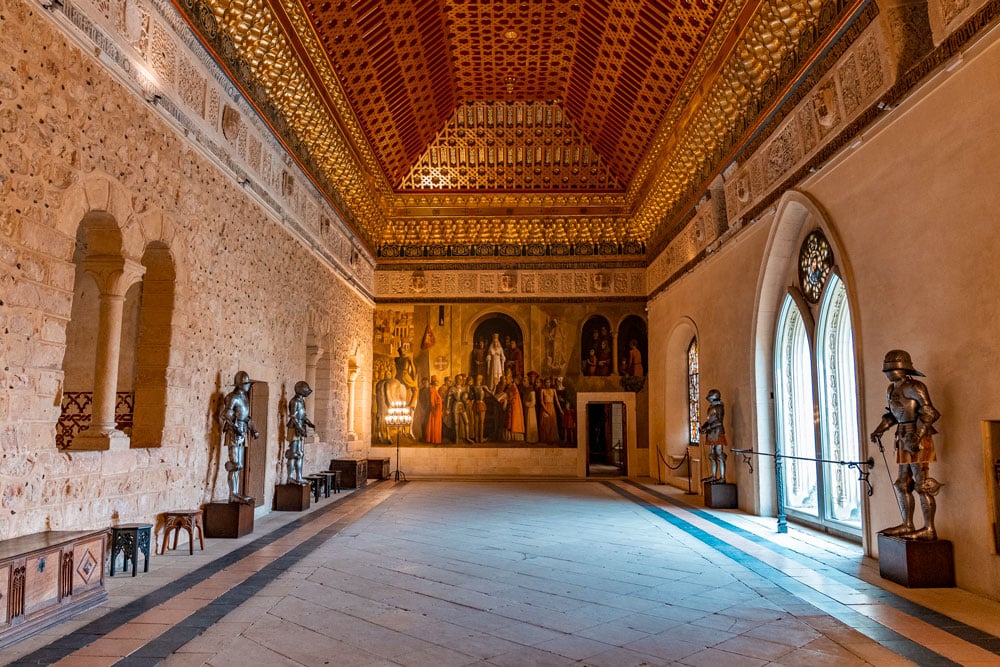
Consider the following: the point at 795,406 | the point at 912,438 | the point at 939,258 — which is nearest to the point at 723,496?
the point at 795,406

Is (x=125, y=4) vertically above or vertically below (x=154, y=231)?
above

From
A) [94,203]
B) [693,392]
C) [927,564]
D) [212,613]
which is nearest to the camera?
[212,613]

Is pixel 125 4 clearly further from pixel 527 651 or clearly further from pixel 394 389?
pixel 394 389

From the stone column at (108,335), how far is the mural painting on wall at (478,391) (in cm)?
1006

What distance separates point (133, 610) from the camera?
457cm

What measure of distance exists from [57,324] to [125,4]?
290cm

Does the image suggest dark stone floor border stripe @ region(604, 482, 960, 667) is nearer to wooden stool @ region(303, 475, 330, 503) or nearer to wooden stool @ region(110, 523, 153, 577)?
wooden stool @ region(110, 523, 153, 577)

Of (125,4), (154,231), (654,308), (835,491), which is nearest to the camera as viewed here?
(125,4)

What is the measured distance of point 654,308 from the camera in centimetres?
1591

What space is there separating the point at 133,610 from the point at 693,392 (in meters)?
11.7

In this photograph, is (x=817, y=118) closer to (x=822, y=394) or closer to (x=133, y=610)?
(x=822, y=394)

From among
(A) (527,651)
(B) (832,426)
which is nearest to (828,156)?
(B) (832,426)

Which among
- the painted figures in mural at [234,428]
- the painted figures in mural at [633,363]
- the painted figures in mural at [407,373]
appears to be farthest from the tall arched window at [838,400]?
the painted figures in mural at [407,373]

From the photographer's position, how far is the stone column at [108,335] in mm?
5867
